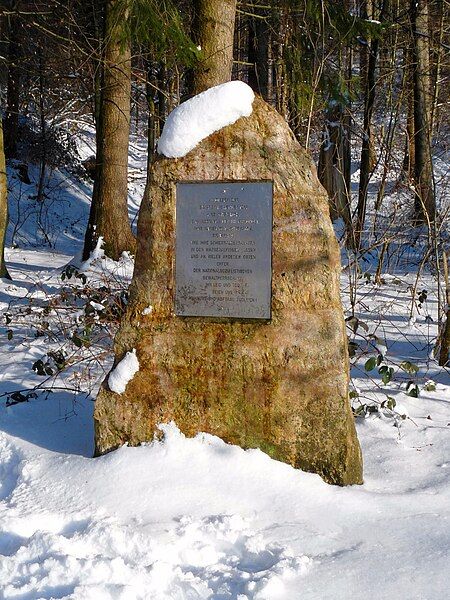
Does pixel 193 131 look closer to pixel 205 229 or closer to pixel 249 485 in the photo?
pixel 205 229

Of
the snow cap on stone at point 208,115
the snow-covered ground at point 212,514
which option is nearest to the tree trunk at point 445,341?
the snow-covered ground at point 212,514

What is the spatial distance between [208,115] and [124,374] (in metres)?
1.54

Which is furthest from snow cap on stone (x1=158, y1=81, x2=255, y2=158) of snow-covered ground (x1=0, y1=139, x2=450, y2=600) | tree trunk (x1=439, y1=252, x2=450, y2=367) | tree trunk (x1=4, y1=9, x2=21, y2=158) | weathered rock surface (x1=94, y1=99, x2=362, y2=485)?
tree trunk (x1=4, y1=9, x2=21, y2=158)

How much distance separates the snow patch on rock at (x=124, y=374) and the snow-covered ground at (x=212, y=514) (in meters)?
0.34

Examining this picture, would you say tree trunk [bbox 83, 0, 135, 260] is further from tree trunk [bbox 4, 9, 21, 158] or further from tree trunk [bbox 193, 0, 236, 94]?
tree trunk [bbox 4, 9, 21, 158]

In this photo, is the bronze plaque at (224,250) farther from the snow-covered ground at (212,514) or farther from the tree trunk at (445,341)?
the tree trunk at (445,341)

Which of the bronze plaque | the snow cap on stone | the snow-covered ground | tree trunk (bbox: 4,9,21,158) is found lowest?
the snow-covered ground

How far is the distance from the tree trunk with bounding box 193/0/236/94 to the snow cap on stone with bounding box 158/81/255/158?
3.62 metres

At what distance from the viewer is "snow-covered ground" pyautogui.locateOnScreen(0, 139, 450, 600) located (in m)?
2.65

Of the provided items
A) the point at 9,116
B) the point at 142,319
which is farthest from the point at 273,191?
the point at 9,116

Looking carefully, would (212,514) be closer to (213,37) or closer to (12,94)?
(213,37)

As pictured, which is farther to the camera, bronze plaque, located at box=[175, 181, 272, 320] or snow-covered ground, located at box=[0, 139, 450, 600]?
bronze plaque, located at box=[175, 181, 272, 320]

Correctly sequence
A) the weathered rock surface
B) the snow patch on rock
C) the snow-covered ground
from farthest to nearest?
the snow patch on rock → the weathered rock surface → the snow-covered ground

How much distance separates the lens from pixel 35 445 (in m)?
4.07
